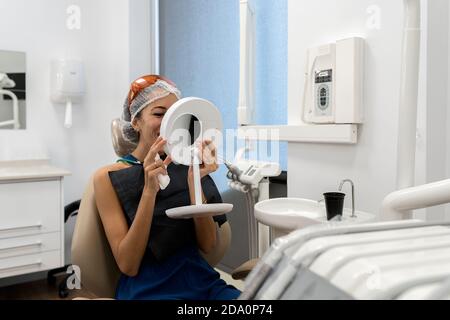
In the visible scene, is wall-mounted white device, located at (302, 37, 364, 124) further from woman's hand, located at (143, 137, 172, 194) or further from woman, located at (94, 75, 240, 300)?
A: woman's hand, located at (143, 137, 172, 194)

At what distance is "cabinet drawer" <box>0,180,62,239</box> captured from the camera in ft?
7.30

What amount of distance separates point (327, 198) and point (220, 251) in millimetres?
407

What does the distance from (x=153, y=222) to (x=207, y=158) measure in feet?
0.85

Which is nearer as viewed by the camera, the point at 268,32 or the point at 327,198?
the point at 327,198

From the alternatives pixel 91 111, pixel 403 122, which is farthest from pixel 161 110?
pixel 91 111

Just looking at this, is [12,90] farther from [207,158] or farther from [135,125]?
[207,158]

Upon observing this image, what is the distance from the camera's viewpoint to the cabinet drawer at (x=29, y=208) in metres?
2.23

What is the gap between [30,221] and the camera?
2.30 m

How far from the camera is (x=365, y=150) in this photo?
4.84ft

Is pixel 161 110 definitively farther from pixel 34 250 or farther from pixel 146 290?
pixel 34 250

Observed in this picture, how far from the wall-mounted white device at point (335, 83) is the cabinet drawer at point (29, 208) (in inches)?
61.3

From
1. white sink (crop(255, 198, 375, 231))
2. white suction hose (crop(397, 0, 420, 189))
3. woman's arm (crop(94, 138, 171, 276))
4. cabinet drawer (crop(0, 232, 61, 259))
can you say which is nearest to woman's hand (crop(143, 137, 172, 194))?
woman's arm (crop(94, 138, 171, 276))

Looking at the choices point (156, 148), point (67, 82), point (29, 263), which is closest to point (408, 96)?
point (156, 148)

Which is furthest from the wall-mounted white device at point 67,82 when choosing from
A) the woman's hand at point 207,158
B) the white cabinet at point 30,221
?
the woman's hand at point 207,158
